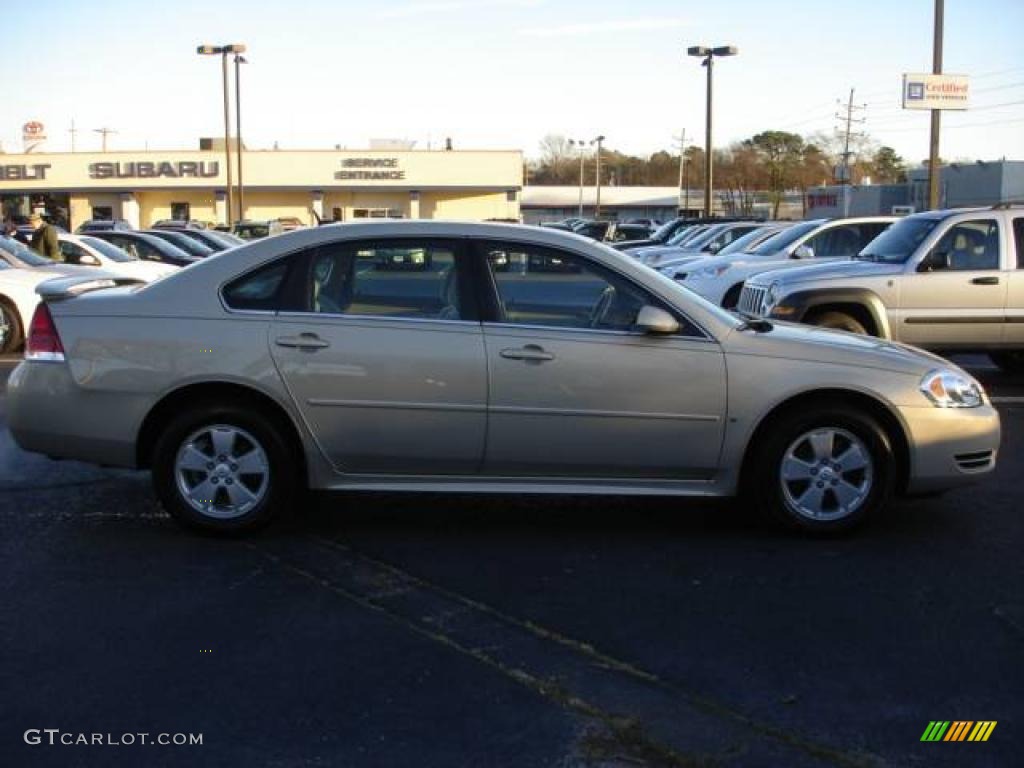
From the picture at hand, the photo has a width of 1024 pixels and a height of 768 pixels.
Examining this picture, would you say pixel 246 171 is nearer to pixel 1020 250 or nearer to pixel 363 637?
pixel 1020 250

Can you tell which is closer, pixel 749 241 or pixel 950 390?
pixel 950 390

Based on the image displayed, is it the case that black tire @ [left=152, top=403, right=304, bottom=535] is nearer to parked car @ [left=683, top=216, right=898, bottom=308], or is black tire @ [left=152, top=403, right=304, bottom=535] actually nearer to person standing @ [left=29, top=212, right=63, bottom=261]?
parked car @ [left=683, top=216, right=898, bottom=308]

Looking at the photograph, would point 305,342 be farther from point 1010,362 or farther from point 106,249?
point 106,249

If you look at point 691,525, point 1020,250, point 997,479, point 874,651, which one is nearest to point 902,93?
point 1020,250

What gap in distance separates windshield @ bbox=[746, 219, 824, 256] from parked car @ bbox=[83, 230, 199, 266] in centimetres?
1108

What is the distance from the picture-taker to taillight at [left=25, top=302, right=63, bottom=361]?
18.3ft

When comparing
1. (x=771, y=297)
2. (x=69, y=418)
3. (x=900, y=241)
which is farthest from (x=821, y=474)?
(x=900, y=241)

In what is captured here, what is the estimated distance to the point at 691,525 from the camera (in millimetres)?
5961

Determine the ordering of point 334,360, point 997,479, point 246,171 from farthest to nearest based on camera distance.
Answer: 1. point 246,171
2. point 997,479
3. point 334,360

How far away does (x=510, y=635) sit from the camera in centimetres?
435

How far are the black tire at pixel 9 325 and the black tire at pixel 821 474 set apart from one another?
9.66m

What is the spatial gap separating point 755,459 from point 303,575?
7.49ft

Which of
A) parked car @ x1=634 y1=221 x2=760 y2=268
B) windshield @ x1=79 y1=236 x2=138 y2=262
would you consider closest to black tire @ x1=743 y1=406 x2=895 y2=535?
windshield @ x1=79 y1=236 x2=138 y2=262

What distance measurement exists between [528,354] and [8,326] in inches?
360
